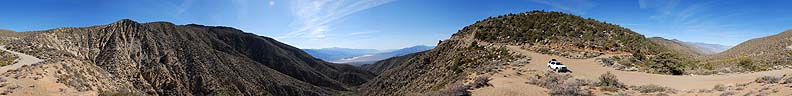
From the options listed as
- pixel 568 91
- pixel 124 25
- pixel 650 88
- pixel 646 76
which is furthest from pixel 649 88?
pixel 124 25

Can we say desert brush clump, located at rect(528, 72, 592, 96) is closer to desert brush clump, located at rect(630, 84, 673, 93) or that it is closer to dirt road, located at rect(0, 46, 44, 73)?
desert brush clump, located at rect(630, 84, 673, 93)

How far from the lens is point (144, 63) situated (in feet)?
166

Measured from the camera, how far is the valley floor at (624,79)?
62.4 feet

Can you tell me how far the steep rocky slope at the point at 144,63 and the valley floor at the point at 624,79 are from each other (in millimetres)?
22086

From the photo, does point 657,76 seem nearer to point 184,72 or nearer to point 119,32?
point 184,72

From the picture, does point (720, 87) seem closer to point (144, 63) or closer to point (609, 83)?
point (609, 83)

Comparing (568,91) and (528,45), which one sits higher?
(528,45)

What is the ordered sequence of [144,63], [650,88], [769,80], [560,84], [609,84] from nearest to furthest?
[769,80] < [650,88] < [609,84] < [560,84] < [144,63]

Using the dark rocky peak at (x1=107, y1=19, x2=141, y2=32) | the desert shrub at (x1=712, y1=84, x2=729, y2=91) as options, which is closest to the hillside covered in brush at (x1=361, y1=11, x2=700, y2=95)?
the desert shrub at (x1=712, y1=84, x2=729, y2=91)

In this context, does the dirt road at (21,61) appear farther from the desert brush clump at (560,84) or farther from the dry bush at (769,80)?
the dry bush at (769,80)

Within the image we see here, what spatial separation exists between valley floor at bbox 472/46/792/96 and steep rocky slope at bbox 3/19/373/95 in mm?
22086

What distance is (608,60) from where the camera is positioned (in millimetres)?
31641

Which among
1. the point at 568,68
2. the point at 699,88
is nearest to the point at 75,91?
the point at 568,68

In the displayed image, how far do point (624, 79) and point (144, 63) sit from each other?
4472 centimetres
